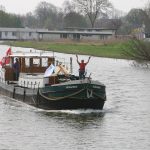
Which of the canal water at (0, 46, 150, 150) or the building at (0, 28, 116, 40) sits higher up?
the building at (0, 28, 116, 40)

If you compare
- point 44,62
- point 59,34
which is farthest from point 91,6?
point 44,62

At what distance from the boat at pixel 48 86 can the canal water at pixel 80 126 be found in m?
0.50

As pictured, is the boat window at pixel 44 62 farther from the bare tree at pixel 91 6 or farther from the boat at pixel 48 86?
the bare tree at pixel 91 6

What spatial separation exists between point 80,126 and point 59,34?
458 ft

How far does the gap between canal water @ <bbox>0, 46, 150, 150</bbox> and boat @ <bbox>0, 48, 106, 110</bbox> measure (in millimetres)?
505

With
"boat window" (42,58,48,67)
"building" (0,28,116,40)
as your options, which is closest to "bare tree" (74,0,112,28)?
"building" (0,28,116,40)

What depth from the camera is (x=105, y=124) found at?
105 feet

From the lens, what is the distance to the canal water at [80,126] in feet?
88.0

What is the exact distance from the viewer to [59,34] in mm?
170250

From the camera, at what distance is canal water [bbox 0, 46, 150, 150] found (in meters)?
26.8

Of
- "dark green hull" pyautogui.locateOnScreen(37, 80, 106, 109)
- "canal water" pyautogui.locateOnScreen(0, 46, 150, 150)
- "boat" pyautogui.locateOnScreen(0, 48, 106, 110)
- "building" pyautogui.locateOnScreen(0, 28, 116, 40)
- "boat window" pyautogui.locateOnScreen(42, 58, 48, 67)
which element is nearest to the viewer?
"canal water" pyautogui.locateOnScreen(0, 46, 150, 150)

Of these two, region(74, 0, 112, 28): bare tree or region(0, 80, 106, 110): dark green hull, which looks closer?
region(0, 80, 106, 110): dark green hull

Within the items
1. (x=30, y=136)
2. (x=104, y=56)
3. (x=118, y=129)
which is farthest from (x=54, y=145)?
(x=104, y=56)

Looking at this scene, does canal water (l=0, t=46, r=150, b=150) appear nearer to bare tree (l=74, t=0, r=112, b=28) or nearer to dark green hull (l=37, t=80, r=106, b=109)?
dark green hull (l=37, t=80, r=106, b=109)
